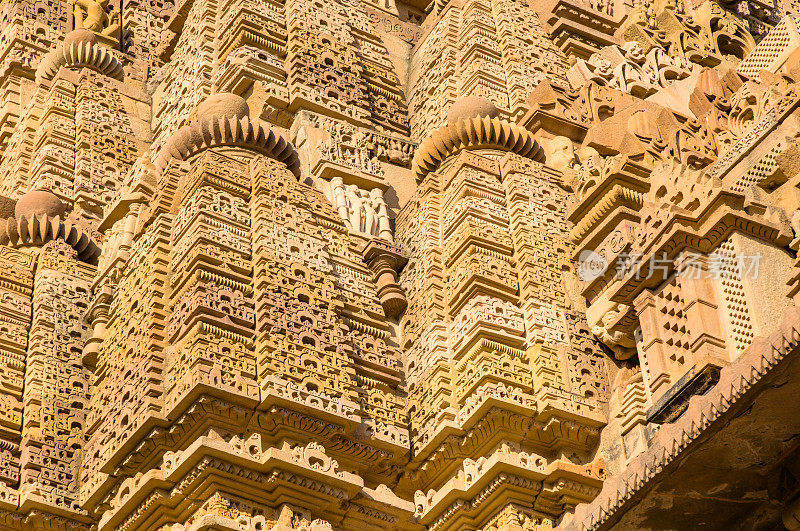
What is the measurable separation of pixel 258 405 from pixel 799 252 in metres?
4.87

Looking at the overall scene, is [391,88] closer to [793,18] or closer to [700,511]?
[793,18]

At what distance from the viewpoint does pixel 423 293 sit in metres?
14.7

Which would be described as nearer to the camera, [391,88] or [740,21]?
[391,88]

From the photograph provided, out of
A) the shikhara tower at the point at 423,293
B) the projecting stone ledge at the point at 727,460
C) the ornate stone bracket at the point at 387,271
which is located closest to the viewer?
the projecting stone ledge at the point at 727,460

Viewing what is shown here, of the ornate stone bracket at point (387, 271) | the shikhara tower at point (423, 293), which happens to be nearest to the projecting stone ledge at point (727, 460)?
the shikhara tower at point (423, 293)

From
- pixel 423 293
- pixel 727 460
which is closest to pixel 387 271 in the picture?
pixel 423 293

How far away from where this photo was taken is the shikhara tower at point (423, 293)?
11.9 m

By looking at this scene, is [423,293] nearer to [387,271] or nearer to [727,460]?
[387,271]

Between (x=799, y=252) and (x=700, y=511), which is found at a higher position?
(x=799, y=252)

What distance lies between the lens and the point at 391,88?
1853cm

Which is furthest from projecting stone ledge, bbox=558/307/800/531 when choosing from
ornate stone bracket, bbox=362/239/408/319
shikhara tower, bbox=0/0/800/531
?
ornate stone bracket, bbox=362/239/408/319

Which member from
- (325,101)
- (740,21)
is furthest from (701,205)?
(740,21)

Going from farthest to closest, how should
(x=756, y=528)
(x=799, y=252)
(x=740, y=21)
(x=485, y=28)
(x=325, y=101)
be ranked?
1. (x=740, y=21)
2. (x=485, y=28)
3. (x=325, y=101)
4. (x=799, y=252)
5. (x=756, y=528)

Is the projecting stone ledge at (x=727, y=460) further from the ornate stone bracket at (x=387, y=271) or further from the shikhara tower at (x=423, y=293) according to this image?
the ornate stone bracket at (x=387, y=271)
